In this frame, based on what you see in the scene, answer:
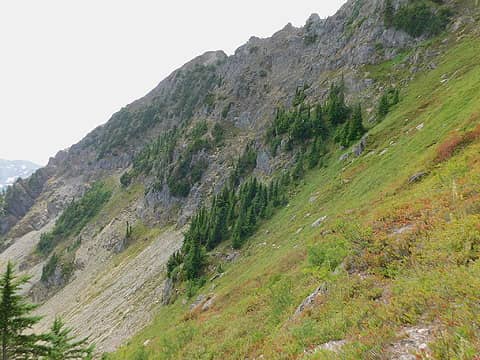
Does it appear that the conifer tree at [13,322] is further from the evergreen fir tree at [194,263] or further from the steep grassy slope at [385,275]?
the evergreen fir tree at [194,263]

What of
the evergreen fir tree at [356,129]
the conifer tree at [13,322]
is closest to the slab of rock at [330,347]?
the conifer tree at [13,322]

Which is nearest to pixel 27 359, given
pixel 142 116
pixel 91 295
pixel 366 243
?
pixel 366 243

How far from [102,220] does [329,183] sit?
10601 centimetres

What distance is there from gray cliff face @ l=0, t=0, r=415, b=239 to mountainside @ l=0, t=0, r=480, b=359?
2.17 feet

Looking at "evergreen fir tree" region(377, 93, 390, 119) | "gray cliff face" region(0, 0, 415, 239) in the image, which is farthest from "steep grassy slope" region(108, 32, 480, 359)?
"gray cliff face" region(0, 0, 415, 239)

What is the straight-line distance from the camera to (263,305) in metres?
17.9

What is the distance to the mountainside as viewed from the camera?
8.73 metres

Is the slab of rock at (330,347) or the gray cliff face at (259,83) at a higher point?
the gray cliff face at (259,83)

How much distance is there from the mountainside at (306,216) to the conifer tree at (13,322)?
7777 millimetres

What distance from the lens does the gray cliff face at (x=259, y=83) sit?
70188mm

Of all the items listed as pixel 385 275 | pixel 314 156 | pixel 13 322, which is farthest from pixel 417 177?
pixel 314 156

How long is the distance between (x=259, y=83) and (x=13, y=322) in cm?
10419

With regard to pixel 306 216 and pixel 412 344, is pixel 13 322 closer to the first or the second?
pixel 412 344

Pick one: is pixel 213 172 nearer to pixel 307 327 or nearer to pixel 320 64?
pixel 320 64
